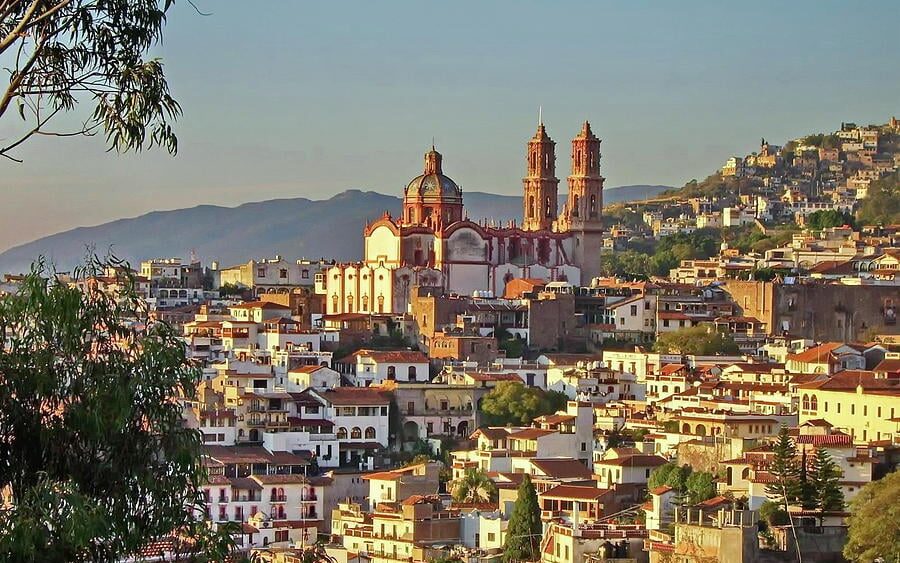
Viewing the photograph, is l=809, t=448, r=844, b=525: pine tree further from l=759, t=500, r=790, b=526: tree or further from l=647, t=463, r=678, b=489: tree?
l=647, t=463, r=678, b=489: tree

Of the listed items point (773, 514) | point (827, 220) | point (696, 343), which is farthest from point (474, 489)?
point (827, 220)

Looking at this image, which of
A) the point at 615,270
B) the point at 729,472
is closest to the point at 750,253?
the point at 615,270

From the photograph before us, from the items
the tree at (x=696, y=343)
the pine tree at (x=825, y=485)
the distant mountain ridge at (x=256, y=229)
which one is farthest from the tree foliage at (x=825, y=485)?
the distant mountain ridge at (x=256, y=229)

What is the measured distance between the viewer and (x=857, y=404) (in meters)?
38.2

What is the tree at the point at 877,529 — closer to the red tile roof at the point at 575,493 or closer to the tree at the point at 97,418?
the red tile roof at the point at 575,493

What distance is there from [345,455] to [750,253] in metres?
35.3

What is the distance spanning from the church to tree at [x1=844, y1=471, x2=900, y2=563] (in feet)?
92.0

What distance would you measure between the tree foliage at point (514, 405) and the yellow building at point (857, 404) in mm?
6556

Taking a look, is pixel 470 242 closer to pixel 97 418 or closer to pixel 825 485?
pixel 825 485

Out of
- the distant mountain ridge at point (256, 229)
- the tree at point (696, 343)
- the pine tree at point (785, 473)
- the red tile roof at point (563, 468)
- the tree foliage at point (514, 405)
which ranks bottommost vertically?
the red tile roof at point (563, 468)

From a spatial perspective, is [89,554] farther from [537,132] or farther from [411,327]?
[537,132]

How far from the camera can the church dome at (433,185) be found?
204 feet

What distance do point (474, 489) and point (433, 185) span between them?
26199 mm

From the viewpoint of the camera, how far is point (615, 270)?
77.4 metres
